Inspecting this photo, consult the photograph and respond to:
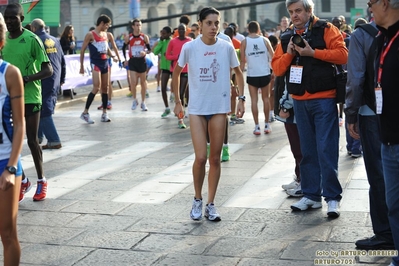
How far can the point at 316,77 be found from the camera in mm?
6840

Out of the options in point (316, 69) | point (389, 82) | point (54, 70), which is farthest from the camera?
point (54, 70)

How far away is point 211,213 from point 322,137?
1.14 m

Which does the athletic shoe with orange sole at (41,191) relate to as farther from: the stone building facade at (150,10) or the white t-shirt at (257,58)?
the stone building facade at (150,10)

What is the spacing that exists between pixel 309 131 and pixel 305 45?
0.79m

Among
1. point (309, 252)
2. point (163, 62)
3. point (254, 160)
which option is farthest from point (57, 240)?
point (163, 62)

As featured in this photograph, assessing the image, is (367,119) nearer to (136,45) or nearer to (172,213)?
(172,213)

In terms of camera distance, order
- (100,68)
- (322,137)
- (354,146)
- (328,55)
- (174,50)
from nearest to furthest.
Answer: (328,55), (322,137), (354,146), (174,50), (100,68)

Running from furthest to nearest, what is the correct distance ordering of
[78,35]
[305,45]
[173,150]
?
[78,35] < [173,150] < [305,45]

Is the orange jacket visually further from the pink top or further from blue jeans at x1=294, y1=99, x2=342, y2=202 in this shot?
the pink top

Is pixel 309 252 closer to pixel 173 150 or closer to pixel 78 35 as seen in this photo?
pixel 173 150

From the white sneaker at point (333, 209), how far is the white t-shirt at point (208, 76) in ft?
3.85

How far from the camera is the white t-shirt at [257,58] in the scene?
12836 millimetres

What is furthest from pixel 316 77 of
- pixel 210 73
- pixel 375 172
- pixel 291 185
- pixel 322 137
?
pixel 291 185

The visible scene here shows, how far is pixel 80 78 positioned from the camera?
67.6 feet
